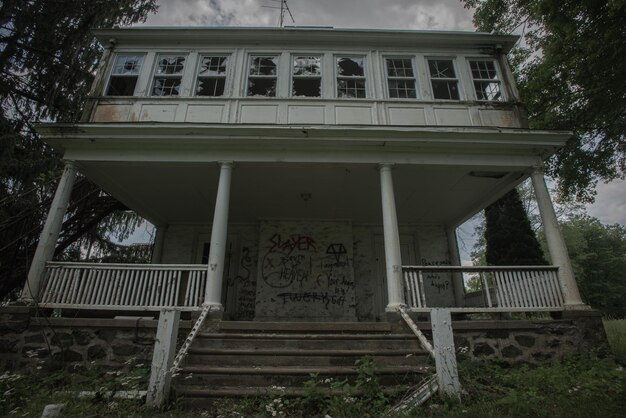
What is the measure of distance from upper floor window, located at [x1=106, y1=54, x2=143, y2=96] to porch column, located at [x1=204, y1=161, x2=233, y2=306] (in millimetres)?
3404

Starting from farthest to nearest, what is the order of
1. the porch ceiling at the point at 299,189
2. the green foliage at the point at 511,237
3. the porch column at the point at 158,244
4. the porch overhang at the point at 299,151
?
the green foliage at the point at 511,237, the porch column at the point at 158,244, the porch ceiling at the point at 299,189, the porch overhang at the point at 299,151

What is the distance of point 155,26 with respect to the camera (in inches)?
309

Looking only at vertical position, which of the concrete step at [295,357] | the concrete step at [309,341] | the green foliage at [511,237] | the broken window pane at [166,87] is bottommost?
the concrete step at [295,357]

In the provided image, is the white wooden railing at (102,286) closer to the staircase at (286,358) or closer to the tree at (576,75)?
the staircase at (286,358)

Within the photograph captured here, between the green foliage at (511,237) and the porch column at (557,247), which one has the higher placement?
the green foliage at (511,237)

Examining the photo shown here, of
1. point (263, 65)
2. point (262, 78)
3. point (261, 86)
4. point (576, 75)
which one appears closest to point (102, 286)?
point (261, 86)

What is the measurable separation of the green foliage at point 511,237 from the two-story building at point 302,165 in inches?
113

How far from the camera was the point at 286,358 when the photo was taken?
4340 mm

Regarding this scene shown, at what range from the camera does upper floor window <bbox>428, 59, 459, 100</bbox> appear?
7.69 m

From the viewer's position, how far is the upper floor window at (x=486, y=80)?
301 inches

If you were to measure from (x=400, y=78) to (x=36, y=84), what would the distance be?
8841 mm

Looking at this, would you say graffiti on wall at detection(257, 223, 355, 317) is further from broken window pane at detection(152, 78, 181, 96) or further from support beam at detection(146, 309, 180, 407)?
support beam at detection(146, 309, 180, 407)


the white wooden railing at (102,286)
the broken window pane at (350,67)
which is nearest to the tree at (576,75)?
the broken window pane at (350,67)

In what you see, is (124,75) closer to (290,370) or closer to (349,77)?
(349,77)
